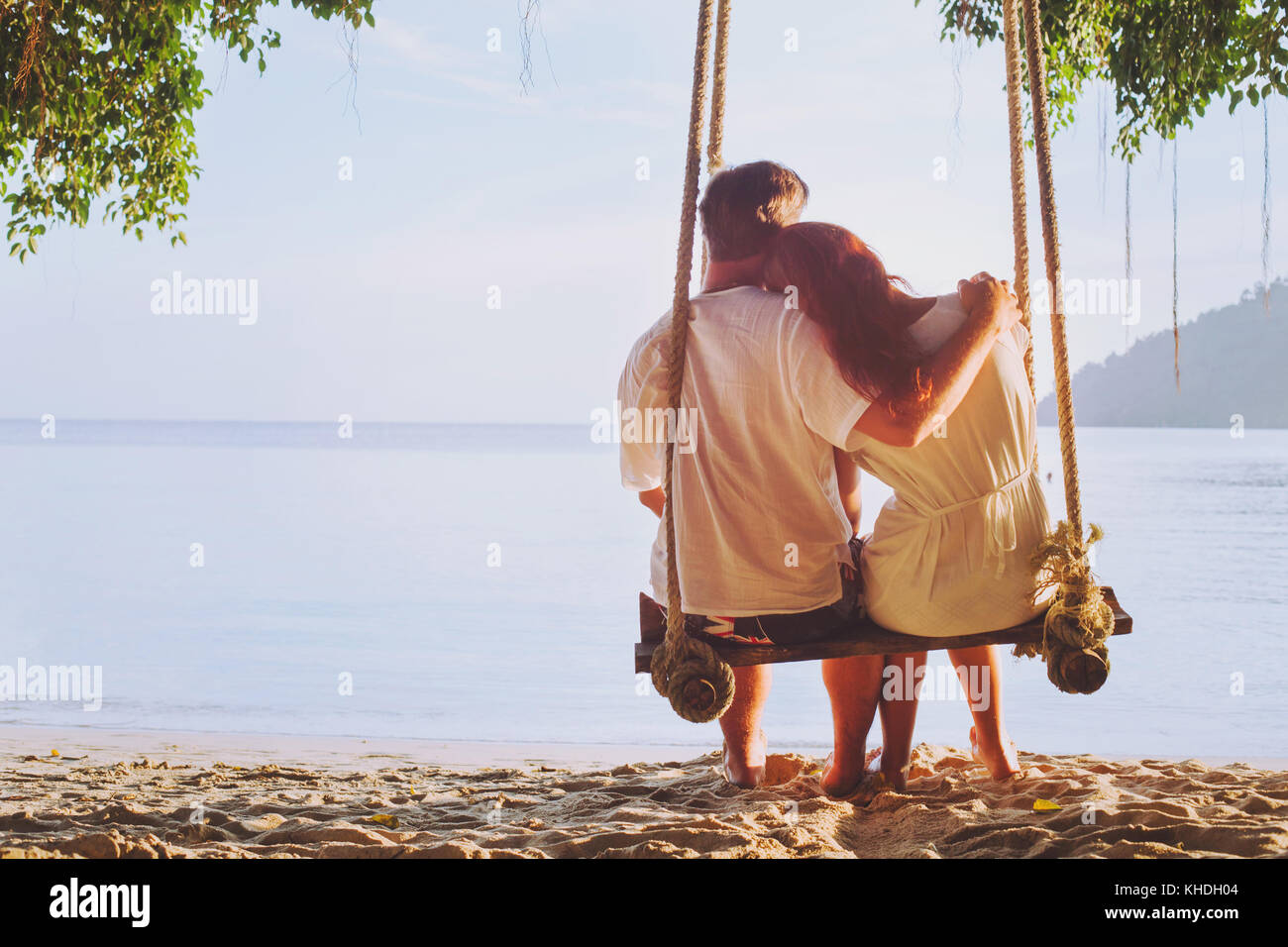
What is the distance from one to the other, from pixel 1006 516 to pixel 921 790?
713 millimetres

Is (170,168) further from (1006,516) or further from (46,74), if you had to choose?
(1006,516)

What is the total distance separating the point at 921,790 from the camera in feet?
7.87

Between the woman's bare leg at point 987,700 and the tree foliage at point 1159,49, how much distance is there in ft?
5.73

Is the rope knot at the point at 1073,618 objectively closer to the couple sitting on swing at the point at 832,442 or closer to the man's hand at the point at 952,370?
the couple sitting on swing at the point at 832,442

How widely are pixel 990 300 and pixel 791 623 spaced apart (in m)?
0.72

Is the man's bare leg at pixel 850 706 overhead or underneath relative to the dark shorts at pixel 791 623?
underneath

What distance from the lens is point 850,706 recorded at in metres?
2.29

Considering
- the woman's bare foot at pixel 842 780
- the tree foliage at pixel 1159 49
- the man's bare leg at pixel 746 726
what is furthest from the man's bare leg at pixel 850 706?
the tree foliage at pixel 1159 49

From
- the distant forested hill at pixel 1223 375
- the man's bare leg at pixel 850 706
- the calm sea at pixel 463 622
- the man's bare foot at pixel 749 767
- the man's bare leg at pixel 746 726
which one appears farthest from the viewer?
the distant forested hill at pixel 1223 375

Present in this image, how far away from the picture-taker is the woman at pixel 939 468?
1997mm

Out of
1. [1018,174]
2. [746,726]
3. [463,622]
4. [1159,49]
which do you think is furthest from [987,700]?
[463,622]

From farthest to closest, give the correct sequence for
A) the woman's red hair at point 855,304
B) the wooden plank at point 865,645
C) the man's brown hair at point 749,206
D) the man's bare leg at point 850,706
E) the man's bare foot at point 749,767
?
the man's bare foot at point 749,767, the man's bare leg at point 850,706, the man's brown hair at point 749,206, the wooden plank at point 865,645, the woman's red hair at point 855,304

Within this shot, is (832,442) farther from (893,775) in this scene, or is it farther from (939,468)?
(893,775)
